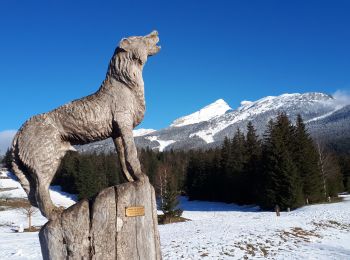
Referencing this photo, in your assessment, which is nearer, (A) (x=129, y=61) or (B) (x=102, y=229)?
(B) (x=102, y=229)

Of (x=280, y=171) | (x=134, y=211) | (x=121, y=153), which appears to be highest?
(x=280, y=171)

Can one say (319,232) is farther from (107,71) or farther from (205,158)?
(205,158)

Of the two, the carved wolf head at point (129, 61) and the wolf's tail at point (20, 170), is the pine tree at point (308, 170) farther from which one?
the wolf's tail at point (20, 170)

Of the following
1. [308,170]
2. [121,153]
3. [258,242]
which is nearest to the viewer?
[121,153]

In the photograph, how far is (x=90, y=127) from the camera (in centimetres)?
504

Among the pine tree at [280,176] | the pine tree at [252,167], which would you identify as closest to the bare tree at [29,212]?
the pine tree at [280,176]

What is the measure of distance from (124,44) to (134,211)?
219 centimetres

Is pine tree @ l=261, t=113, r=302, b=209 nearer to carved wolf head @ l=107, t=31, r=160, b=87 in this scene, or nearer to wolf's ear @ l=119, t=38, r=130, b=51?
carved wolf head @ l=107, t=31, r=160, b=87

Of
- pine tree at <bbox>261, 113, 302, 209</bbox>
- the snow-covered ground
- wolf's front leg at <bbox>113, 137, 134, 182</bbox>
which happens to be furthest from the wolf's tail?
pine tree at <bbox>261, 113, 302, 209</bbox>

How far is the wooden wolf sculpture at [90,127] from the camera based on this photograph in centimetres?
486

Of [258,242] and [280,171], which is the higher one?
[280,171]

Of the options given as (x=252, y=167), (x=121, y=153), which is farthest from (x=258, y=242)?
(x=252, y=167)

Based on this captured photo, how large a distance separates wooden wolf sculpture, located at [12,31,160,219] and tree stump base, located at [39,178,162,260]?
0.88ft

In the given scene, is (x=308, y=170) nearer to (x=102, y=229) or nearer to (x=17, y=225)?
(x=17, y=225)
